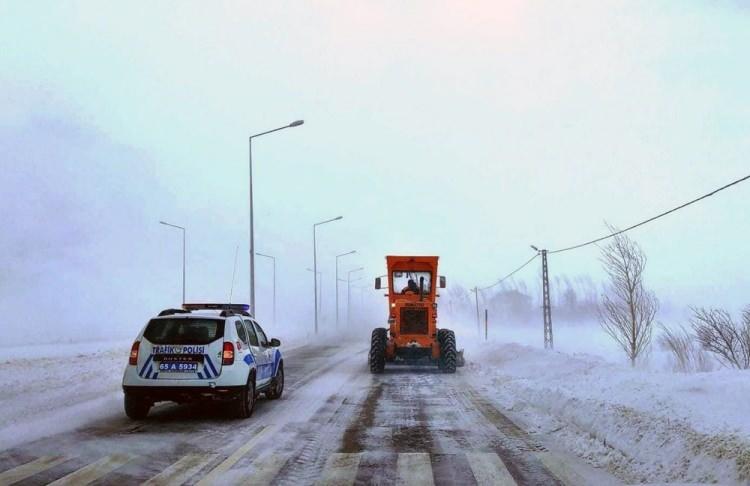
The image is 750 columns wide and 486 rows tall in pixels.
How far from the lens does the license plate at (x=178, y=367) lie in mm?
10258

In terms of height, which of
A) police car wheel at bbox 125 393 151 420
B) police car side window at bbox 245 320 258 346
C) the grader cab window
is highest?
the grader cab window

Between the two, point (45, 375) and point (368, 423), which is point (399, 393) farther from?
point (45, 375)

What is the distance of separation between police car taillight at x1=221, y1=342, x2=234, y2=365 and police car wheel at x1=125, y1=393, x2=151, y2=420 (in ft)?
4.64

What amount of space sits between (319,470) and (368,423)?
3.31m

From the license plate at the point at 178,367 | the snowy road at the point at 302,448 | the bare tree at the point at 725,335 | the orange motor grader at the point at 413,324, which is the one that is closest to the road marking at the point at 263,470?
the snowy road at the point at 302,448

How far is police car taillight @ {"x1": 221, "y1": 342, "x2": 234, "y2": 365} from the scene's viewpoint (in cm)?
1039

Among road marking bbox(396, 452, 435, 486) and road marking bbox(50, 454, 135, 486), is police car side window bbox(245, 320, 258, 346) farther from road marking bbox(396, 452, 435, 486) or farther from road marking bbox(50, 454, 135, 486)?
road marking bbox(396, 452, 435, 486)

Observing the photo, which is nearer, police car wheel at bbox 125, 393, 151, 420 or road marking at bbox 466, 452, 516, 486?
road marking at bbox 466, 452, 516, 486

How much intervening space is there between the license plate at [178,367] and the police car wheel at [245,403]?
829 mm

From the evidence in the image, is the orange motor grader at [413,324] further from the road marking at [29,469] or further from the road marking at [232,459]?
the road marking at [29,469]

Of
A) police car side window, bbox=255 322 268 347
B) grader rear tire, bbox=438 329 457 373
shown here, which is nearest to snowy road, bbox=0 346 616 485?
police car side window, bbox=255 322 268 347

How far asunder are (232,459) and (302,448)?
976 millimetres

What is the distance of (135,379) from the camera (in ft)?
33.5

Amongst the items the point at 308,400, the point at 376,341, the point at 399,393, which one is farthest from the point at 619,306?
the point at 308,400
